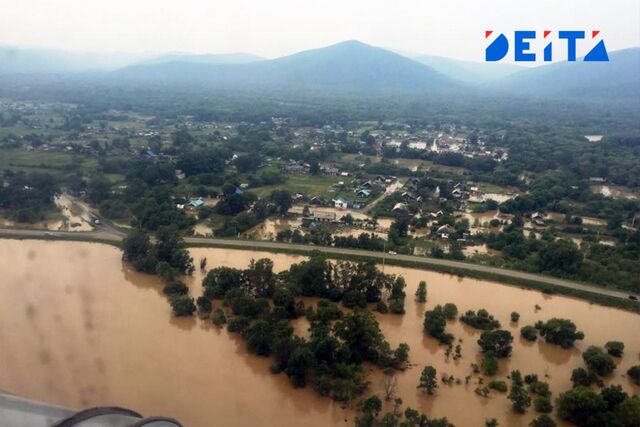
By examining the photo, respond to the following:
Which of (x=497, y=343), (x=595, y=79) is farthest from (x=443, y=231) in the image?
(x=595, y=79)

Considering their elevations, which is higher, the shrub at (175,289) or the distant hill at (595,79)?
the distant hill at (595,79)

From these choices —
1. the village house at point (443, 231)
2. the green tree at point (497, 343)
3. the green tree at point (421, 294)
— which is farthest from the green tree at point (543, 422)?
the village house at point (443, 231)

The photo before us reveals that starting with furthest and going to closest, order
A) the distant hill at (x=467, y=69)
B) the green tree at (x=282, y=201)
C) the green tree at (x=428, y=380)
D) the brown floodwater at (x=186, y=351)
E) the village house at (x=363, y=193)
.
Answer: the distant hill at (x=467, y=69)
the village house at (x=363, y=193)
the green tree at (x=282, y=201)
the green tree at (x=428, y=380)
the brown floodwater at (x=186, y=351)

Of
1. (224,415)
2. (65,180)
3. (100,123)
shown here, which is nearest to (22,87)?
(100,123)

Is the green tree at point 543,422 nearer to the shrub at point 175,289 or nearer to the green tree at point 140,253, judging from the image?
the shrub at point 175,289

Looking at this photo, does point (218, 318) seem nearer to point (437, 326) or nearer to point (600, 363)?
point (437, 326)

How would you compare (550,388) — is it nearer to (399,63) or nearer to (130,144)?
(130,144)

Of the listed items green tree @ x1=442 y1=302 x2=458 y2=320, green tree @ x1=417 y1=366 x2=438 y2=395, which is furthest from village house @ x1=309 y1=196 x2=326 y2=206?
green tree @ x1=417 y1=366 x2=438 y2=395
